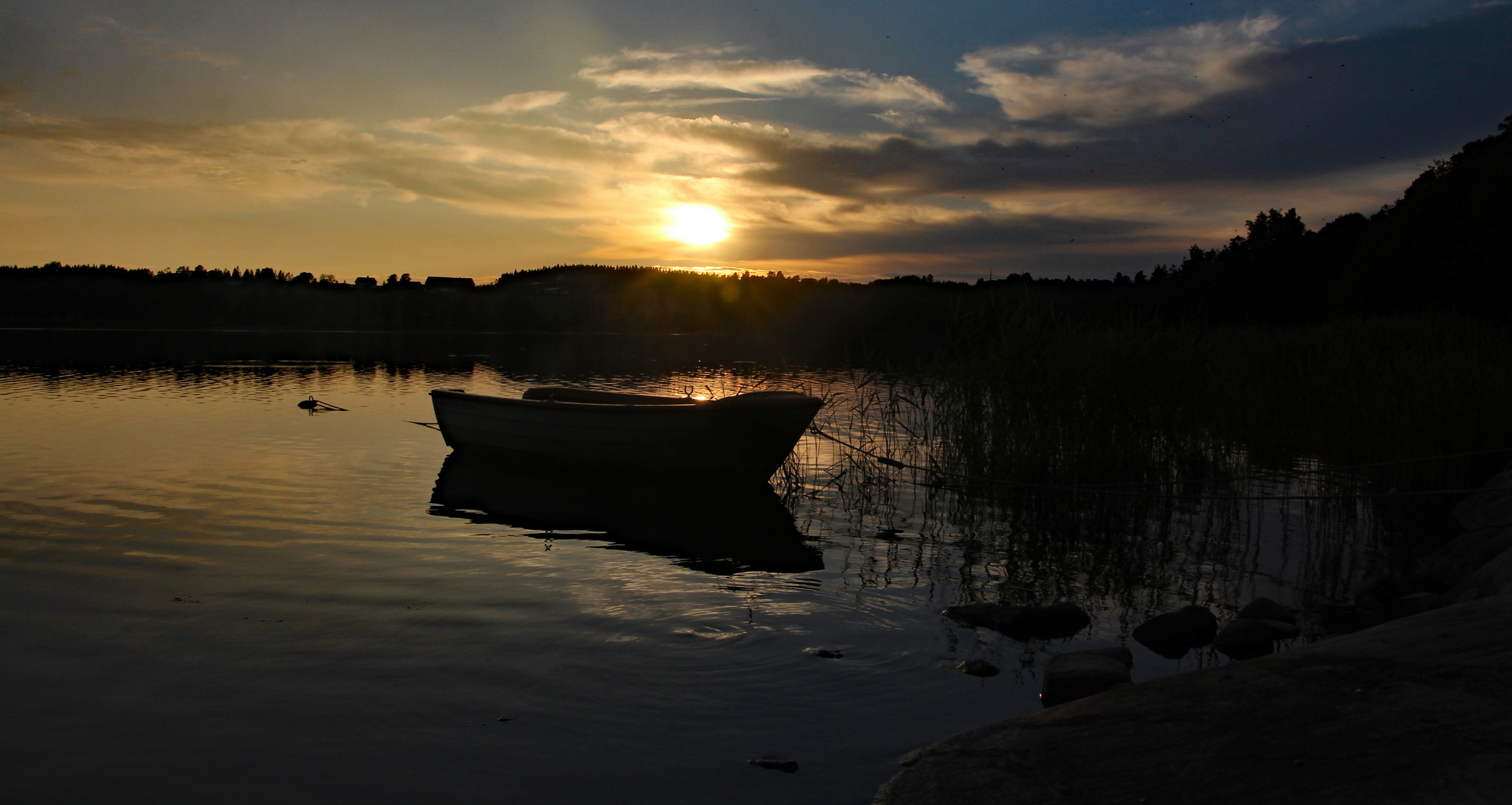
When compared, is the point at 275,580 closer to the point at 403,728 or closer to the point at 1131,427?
the point at 403,728

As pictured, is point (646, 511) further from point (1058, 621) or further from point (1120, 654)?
point (1120, 654)

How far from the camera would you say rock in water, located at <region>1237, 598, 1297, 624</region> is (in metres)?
7.38

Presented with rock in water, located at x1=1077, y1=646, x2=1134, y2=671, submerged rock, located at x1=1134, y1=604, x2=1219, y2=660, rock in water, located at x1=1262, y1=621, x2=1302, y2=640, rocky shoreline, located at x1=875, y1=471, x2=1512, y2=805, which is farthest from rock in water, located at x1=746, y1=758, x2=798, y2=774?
rock in water, located at x1=1262, y1=621, x2=1302, y2=640

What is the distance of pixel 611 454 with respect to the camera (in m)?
15.0

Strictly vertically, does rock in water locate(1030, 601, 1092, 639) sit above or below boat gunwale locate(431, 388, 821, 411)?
below

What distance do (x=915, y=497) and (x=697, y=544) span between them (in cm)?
426

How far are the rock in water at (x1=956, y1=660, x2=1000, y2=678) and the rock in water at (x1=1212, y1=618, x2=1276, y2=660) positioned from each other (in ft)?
6.20

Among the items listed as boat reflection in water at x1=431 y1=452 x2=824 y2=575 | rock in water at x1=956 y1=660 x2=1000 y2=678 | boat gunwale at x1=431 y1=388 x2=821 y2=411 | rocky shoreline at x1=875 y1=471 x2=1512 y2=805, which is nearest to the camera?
rocky shoreline at x1=875 y1=471 x2=1512 y2=805

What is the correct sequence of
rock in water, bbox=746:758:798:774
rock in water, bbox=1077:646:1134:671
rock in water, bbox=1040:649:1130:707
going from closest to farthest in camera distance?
rock in water, bbox=746:758:798:774
rock in water, bbox=1040:649:1130:707
rock in water, bbox=1077:646:1134:671

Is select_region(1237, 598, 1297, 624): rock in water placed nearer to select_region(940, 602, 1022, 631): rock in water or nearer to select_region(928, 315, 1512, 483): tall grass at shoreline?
select_region(940, 602, 1022, 631): rock in water

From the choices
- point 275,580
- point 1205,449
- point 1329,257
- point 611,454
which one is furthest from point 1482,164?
point 275,580

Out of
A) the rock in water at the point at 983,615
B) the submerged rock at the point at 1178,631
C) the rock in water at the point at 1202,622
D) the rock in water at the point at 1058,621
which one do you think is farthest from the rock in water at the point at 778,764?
the rock in water at the point at 1202,622

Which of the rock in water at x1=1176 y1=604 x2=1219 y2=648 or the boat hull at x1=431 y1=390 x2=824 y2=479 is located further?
the boat hull at x1=431 y1=390 x2=824 y2=479

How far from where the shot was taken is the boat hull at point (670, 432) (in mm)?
13805
